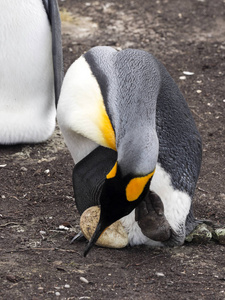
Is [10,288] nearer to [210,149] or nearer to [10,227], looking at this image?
[10,227]

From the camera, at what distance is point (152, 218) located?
3.71 metres

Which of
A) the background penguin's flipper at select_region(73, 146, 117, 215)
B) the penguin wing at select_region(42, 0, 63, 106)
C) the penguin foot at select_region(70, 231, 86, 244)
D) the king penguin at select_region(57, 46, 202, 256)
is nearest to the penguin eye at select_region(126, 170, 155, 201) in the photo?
the king penguin at select_region(57, 46, 202, 256)

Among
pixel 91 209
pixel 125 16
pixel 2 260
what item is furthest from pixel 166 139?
pixel 125 16

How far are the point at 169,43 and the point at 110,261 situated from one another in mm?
4333

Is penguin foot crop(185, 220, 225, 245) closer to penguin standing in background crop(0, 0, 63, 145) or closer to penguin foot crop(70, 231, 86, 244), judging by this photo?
penguin foot crop(70, 231, 86, 244)

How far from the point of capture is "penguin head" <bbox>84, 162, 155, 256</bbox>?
316cm

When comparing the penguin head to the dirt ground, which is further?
the dirt ground

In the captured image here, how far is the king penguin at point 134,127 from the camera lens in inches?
145

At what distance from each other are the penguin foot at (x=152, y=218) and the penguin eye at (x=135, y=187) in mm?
467

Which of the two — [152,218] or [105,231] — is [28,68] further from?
[152,218]

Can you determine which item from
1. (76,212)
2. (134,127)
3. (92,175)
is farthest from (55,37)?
(134,127)

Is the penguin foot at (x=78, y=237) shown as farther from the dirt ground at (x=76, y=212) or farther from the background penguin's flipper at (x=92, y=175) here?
the background penguin's flipper at (x=92, y=175)

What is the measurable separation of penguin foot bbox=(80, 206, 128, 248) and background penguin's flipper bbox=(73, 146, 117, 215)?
0.38 ft

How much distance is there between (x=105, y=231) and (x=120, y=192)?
758 millimetres
